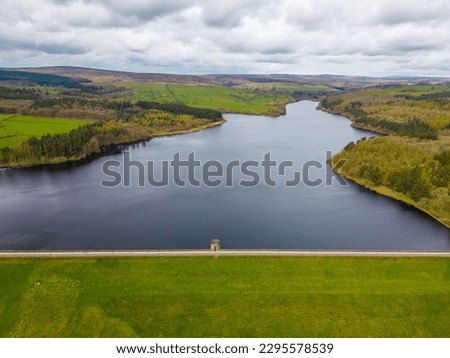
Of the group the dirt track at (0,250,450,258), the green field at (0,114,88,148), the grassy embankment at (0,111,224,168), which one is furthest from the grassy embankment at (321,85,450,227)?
the green field at (0,114,88,148)

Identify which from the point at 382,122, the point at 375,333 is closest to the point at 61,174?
the point at 375,333

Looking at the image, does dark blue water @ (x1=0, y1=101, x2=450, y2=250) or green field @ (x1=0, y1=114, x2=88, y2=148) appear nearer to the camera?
dark blue water @ (x1=0, y1=101, x2=450, y2=250)

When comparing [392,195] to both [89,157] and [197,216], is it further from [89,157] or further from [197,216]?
[89,157]

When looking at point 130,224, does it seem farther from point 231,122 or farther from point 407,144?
point 231,122

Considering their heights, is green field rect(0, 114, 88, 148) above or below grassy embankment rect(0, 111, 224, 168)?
above

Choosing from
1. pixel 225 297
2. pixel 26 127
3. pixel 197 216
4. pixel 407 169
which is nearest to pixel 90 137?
pixel 26 127

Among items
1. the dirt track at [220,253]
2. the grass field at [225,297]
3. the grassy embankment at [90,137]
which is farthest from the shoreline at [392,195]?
the grassy embankment at [90,137]

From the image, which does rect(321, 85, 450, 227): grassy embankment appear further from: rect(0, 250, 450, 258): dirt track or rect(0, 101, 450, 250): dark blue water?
rect(0, 250, 450, 258): dirt track
